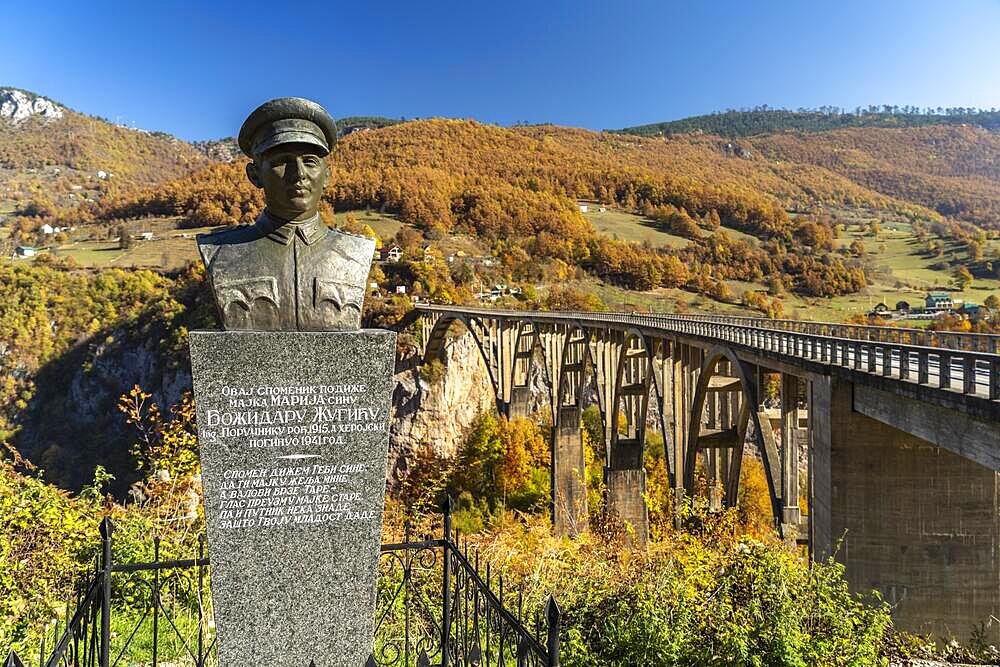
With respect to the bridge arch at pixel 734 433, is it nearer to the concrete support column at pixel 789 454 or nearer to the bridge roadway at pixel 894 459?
the bridge roadway at pixel 894 459

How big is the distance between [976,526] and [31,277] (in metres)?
78.9

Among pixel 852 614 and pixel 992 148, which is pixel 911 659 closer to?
pixel 852 614

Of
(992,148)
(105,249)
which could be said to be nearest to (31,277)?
(105,249)

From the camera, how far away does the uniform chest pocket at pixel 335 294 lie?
5270 millimetres

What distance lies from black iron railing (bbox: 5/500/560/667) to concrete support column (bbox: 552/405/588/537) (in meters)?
24.7

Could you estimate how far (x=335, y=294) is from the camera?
17.4ft

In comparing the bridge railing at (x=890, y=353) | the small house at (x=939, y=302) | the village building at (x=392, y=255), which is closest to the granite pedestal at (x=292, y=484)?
the bridge railing at (x=890, y=353)

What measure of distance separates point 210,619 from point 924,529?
13022 mm

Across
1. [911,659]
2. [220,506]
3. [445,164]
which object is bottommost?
[911,659]

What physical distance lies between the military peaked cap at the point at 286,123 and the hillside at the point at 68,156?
414ft

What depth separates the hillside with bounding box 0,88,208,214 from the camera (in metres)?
122

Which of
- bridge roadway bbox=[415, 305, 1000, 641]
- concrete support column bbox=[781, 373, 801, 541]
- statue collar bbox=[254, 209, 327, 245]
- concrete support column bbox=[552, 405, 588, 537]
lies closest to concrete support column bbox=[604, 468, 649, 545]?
concrete support column bbox=[552, 405, 588, 537]

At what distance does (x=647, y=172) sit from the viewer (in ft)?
449

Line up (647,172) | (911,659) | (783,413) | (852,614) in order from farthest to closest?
(647,172)
(783,413)
(911,659)
(852,614)
